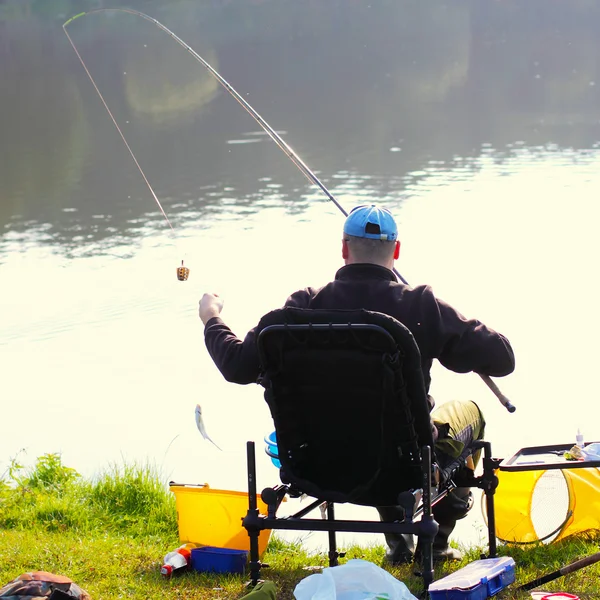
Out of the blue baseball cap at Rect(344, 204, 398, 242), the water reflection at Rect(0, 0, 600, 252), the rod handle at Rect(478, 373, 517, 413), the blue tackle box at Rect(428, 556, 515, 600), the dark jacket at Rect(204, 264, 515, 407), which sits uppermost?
the water reflection at Rect(0, 0, 600, 252)

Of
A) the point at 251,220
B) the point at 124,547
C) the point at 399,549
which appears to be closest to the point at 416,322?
the point at 399,549

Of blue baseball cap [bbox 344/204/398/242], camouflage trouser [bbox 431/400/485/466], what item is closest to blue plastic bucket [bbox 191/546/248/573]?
camouflage trouser [bbox 431/400/485/466]

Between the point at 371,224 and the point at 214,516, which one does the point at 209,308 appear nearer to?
the point at 371,224

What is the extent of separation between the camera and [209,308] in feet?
8.45

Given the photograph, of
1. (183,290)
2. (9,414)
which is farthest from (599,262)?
(9,414)

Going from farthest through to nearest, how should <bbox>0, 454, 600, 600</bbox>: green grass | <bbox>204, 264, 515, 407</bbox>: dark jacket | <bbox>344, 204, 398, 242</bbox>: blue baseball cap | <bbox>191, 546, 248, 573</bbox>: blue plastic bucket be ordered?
<bbox>191, 546, 248, 573</bbox>: blue plastic bucket → <bbox>0, 454, 600, 600</bbox>: green grass → <bbox>344, 204, 398, 242</bbox>: blue baseball cap → <bbox>204, 264, 515, 407</bbox>: dark jacket

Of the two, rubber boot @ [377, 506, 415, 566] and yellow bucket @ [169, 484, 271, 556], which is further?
yellow bucket @ [169, 484, 271, 556]

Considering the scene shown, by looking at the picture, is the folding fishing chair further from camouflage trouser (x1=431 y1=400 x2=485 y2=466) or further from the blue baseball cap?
the blue baseball cap

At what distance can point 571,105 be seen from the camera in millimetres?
13836

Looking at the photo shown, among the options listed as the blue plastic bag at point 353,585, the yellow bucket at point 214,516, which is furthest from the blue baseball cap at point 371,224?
the yellow bucket at point 214,516

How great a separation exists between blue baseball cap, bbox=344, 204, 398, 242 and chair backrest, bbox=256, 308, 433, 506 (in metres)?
0.28

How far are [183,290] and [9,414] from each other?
197 cm

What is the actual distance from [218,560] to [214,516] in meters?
0.19

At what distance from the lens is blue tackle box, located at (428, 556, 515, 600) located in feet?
7.30
